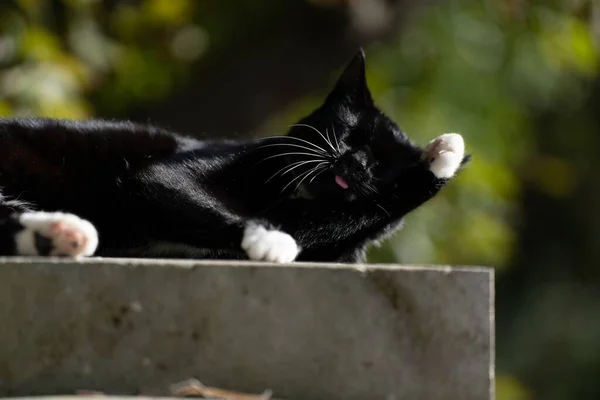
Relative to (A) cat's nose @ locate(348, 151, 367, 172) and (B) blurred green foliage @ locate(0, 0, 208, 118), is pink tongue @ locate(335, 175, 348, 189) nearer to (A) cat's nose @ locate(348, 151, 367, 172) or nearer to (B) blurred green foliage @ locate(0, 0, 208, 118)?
(A) cat's nose @ locate(348, 151, 367, 172)

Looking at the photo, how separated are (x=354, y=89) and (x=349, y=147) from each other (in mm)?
226

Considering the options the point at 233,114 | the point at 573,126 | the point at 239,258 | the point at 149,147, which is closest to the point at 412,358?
the point at 239,258

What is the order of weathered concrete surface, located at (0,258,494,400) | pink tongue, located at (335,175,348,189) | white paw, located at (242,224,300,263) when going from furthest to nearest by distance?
pink tongue, located at (335,175,348,189), white paw, located at (242,224,300,263), weathered concrete surface, located at (0,258,494,400)

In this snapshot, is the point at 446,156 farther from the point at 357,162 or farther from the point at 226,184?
the point at 226,184

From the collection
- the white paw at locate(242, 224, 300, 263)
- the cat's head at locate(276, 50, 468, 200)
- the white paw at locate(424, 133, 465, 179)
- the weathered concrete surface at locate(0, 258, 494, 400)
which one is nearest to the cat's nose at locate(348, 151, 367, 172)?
the cat's head at locate(276, 50, 468, 200)

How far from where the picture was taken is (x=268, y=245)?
1931 mm

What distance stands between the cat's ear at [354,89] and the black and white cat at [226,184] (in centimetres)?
7

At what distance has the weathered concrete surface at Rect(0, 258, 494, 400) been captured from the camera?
5.31 feet

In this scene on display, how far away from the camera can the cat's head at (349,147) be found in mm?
2197

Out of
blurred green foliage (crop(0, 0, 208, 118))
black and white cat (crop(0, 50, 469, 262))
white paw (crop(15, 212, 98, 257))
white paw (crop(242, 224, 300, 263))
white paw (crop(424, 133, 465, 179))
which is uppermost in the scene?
blurred green foliage (crop(0, 0, 208, 118))

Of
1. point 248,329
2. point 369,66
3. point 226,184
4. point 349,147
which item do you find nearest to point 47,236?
point 248,329

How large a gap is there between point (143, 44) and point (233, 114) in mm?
564

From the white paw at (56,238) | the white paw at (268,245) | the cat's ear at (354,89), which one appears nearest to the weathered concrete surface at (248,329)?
the white paw at (56,238)

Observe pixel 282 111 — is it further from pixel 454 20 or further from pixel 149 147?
pixel 149 147
